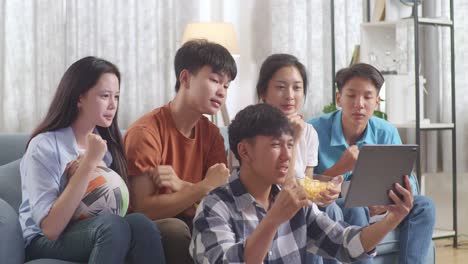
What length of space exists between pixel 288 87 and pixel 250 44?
2469 mm

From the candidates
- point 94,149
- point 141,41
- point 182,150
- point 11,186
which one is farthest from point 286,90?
point 141,41

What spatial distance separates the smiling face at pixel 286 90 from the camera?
9.60 feet

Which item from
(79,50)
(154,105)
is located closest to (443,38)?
(154,105)

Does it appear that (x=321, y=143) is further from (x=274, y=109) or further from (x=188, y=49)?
(x=274, y=109)

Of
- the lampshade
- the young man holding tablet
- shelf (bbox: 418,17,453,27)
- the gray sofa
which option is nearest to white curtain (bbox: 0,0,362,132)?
the lampshade

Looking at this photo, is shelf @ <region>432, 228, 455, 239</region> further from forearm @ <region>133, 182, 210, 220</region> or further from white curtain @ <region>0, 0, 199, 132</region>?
forearm @ <region>133, 182, 210, 220</region>

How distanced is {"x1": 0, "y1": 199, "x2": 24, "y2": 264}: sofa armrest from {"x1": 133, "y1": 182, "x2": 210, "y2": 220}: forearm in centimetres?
39

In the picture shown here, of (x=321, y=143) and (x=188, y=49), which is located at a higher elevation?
(x=188, y=49)

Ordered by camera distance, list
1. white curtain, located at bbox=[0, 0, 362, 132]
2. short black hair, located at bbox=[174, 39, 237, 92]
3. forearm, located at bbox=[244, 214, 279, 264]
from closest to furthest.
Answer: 1. forearm, located at bbox=[244, 214, 279, 264]
2. short black hair, located at bbox=[174, 39, 237, 92]
3. white curtain, located at bbox=[0, 0, 362, 132]

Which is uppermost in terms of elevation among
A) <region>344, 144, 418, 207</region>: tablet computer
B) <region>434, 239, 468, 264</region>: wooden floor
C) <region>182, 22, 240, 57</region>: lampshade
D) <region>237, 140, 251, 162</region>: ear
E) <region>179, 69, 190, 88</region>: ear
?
<region>182, 22, 240, 57</region>: lampshade

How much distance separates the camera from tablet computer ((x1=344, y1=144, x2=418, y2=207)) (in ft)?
7.00

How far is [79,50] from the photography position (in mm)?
4707

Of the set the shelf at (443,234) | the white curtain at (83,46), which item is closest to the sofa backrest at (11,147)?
the white curtain at (83,46)

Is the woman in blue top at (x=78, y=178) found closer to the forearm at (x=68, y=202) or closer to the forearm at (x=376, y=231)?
the forearm at (x=68, y=202)
